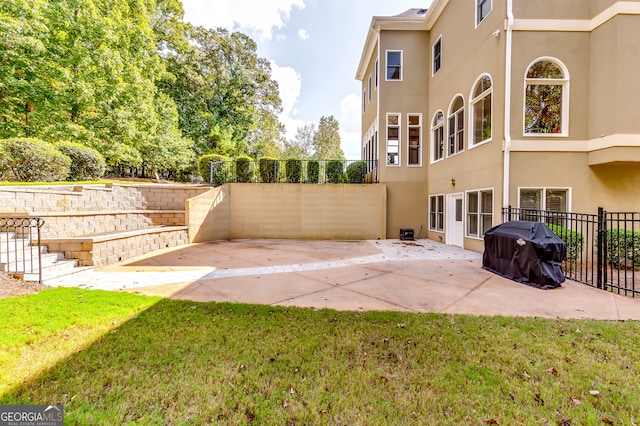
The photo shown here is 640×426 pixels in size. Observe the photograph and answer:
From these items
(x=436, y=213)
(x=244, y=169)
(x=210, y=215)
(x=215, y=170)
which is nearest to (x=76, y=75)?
(x=215, y=170)

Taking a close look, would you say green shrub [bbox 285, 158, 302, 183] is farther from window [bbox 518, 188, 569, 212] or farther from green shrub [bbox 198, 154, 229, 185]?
window [bbox 518, 188, 569, 212]

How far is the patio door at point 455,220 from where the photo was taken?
960 centimetres

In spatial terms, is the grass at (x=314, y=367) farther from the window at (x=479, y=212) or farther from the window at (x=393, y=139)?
the window at (x=393, y=139)

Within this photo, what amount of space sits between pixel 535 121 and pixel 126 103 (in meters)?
19.3

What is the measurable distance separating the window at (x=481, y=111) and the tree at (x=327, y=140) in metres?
23.2

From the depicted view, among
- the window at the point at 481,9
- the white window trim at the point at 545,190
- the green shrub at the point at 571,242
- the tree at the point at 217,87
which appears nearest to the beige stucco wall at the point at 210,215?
the white window trim at the point at 545,190

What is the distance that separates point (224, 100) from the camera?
957 inches

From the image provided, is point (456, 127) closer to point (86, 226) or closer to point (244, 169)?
point (244, 169)

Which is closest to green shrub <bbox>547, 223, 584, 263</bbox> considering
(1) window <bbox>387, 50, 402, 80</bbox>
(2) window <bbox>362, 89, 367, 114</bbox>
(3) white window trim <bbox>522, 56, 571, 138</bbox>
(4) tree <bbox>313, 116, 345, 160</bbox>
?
(3) white window trim <bbox>522, 56, 571, 138</bbox>

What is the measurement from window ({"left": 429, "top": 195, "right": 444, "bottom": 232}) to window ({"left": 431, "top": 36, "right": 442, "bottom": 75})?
204 inches

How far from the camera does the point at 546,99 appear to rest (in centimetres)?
763

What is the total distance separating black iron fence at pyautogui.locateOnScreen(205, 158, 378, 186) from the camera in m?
11.8

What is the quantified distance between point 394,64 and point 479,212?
735cm

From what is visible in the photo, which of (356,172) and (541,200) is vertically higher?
(356,172)
